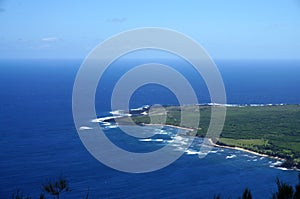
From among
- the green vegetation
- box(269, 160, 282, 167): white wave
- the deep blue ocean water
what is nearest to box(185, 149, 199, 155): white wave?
the deep blue ocean water

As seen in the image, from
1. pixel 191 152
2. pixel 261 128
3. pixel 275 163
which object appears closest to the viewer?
pixel 275 163

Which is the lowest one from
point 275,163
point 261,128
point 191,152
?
point 275,163

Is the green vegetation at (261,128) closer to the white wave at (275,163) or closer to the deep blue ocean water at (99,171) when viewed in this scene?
the white wave at (275,163)

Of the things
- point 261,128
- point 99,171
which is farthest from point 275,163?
point 99,171

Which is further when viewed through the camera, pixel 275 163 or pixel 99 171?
pixel 275 163

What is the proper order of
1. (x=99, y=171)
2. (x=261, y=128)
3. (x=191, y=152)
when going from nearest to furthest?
1. (x=99, y=171)
2. (x=191, y=152)
3. (x=261, y=128)

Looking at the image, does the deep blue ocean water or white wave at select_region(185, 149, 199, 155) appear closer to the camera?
the deep blue ocean water

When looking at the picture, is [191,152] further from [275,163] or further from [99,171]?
[99,171]

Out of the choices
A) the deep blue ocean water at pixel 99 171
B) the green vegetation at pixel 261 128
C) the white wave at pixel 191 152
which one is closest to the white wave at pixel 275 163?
the deep blue ocean water at pixel 99 171

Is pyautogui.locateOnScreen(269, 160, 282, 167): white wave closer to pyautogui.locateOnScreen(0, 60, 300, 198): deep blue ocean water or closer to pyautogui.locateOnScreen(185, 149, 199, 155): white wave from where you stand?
pyautogui.locateOnScreen(0, 60, 300, 198): deep blue ocean water
